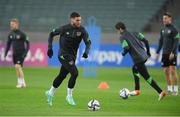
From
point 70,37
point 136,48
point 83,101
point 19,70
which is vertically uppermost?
point 70,37

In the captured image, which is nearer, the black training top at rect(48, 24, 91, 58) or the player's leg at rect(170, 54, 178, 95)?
the black training top at rect(48, 24, 91, 58)

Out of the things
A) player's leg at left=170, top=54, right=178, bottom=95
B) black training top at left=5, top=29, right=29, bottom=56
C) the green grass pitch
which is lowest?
the green grass pitch

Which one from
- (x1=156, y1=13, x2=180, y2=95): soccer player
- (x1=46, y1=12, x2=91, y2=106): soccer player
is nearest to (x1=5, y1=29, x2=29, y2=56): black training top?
(x1=156, y1=13, x2=180, y2=95): soccer player

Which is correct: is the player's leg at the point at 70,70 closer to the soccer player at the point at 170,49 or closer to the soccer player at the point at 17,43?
the soccer player at the point at 170,49

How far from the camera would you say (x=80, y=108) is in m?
15.8

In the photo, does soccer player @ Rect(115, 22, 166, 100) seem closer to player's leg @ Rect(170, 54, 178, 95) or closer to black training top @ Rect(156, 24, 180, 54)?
black training top @ Rect(156, 24, 180, 54)

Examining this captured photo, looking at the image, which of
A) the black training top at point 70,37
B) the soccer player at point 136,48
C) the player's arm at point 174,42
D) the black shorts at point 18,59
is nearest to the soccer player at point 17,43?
the black shorts at point 18,59

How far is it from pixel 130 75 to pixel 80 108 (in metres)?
15.3

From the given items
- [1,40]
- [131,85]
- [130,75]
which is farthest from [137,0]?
[131,85]

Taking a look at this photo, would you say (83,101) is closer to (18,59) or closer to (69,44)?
(69,44)

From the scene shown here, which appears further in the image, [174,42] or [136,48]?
[174,42]

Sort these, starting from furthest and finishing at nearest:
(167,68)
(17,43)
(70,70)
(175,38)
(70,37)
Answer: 1. (17,43)
2. (167,68)
3. (175,38)
4. (70,37)
5. (70,70)

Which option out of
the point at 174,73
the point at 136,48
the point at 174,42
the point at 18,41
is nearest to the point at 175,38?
the point at 174,42

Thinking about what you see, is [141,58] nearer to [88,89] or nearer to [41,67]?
[88,89]
